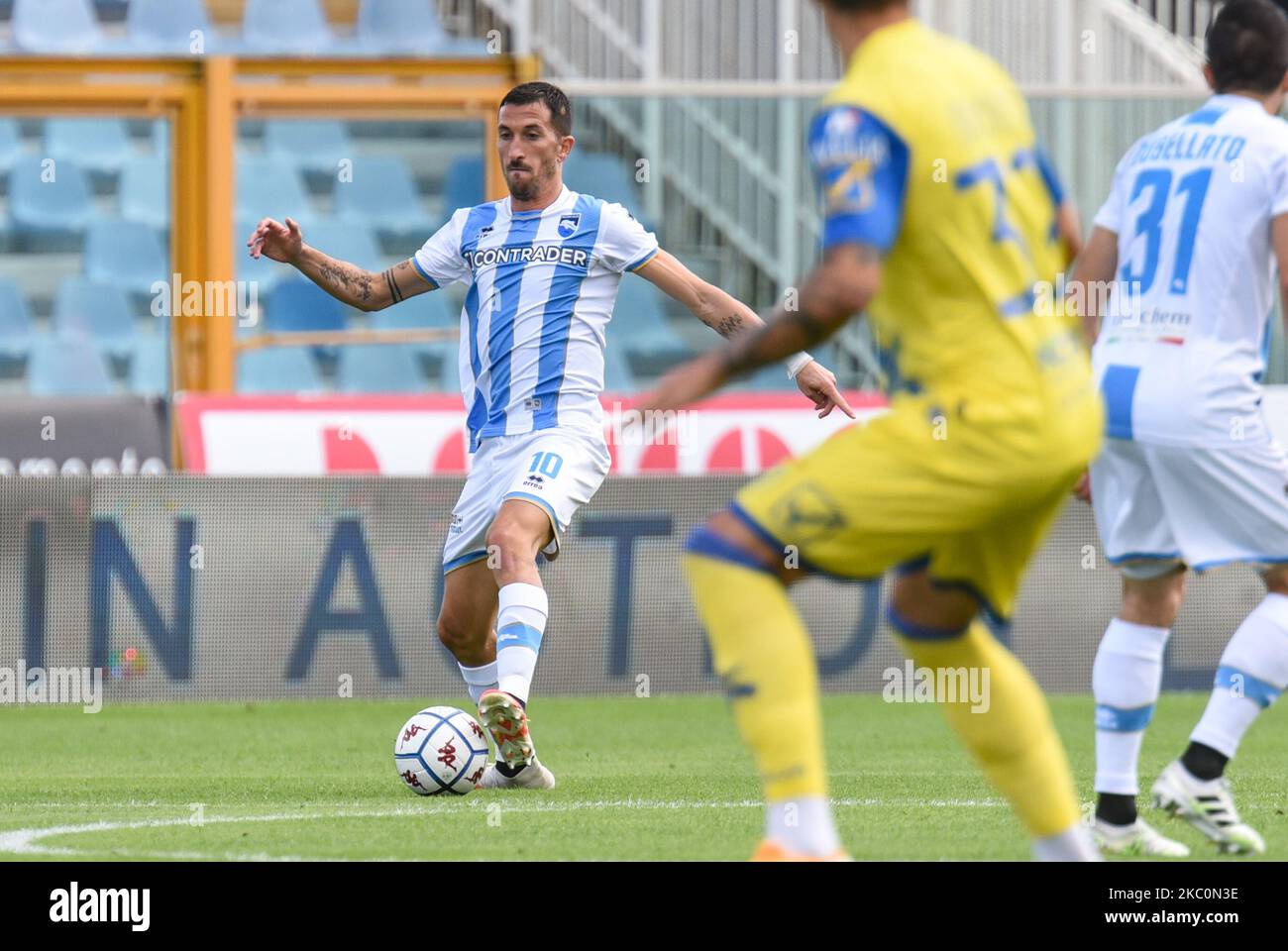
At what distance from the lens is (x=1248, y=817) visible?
611 cm

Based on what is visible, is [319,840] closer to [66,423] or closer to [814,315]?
[814,315]

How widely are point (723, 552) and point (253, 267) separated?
35.5ft

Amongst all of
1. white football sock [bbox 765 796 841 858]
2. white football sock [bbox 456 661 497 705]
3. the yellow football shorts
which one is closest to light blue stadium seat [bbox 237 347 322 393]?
white football sock [bbox 456 661 497 705]

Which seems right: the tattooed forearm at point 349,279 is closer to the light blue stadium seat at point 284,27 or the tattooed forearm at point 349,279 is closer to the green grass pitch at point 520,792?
the green grass pitch at point 520,792

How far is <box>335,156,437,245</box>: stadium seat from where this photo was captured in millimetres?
15055

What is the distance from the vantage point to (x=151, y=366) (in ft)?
45.2

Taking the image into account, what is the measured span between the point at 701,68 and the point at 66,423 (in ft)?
17.5

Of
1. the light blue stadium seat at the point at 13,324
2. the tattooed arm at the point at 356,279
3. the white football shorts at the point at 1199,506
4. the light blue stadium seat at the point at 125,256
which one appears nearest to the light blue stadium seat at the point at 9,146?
the light blue stadium seat at the point at 125,256

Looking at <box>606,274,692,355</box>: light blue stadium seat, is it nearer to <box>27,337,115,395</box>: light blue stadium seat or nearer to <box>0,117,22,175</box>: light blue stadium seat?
<box>27,337,115,395</box>: light blue stadium seat

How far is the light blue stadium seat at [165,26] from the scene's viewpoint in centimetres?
1535

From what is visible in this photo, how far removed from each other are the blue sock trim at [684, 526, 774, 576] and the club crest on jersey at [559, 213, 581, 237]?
3.43m

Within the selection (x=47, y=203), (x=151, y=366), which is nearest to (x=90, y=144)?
(x=47, y=203)

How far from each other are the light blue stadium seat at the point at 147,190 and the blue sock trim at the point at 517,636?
780cm

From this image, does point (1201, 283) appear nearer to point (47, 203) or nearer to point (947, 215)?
point (947, 215)
